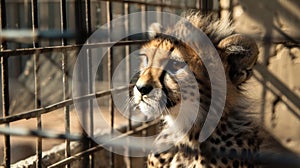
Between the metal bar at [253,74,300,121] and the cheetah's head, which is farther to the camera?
the metal bar at [253,74,300,121]

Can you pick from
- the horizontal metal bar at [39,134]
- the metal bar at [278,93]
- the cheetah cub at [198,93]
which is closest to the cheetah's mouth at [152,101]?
the cheetah cub at [198,93]

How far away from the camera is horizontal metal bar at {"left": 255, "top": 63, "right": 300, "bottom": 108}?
258 cm

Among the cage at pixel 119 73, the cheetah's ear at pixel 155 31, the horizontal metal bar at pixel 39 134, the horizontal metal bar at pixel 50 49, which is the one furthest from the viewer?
the cheetah's ear at pixel 155 31

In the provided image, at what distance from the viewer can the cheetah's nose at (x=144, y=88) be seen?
169cm

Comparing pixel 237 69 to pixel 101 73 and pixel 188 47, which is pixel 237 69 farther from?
pixel 101 73

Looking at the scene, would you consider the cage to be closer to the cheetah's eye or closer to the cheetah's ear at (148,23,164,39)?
the cheetah's ear at (148,23,164,39)

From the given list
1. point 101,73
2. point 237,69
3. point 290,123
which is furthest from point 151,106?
point 101,73

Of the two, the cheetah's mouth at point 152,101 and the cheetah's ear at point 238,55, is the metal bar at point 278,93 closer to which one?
the cheetah's ear at point 238,55

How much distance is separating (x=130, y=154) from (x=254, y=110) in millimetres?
796

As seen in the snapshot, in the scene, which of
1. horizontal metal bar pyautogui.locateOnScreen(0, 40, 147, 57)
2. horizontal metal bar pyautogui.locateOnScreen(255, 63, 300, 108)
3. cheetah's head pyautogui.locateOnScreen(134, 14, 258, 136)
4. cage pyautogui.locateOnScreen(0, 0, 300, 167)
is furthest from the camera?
horizontal metal bar pyautogui.locateOnScreen(255, 63, 300, 108)

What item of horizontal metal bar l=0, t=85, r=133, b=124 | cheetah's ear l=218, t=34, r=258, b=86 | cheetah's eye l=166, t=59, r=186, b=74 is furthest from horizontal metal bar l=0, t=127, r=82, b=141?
cheetah's ear l=218, t=34, r=258, b=86

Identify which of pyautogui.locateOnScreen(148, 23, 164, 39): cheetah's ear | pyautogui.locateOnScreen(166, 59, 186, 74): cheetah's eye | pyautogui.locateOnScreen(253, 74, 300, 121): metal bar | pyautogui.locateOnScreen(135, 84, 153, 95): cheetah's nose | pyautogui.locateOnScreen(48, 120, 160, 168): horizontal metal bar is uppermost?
pyautogui.locateOnScreen(148, 23, 164, 39): cheetah's ear

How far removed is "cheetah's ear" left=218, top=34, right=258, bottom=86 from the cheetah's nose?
1.07ft

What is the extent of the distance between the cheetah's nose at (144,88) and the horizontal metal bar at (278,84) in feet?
3.51
